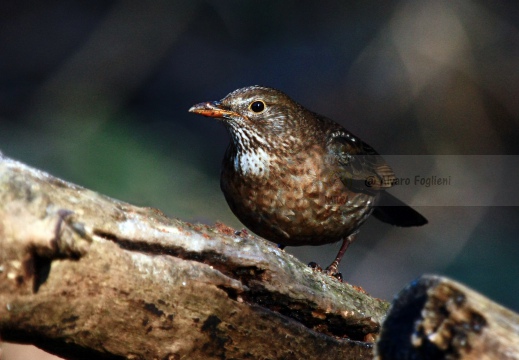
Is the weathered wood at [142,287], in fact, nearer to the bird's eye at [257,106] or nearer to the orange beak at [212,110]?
the orange beak at [212,110]

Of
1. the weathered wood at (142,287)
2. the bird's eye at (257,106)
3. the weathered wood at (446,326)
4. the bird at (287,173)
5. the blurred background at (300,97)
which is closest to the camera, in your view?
the weathered wood at (446,326)

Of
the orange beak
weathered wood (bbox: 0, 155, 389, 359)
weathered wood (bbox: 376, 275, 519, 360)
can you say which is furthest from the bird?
weathered wood (bbox: 376, 275, 519, 360)

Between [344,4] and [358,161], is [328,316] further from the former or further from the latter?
[344,4]

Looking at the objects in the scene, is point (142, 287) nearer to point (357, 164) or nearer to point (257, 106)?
point (257, 106)

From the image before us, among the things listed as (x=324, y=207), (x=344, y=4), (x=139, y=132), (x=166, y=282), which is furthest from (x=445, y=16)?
(x=166, y=282)

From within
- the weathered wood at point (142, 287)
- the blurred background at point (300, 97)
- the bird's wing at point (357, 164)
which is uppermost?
the blurred background at point (300, 97)

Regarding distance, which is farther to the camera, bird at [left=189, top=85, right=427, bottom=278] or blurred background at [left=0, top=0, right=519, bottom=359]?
blurred background at [left=0, top=0, right=519, bottom=359]

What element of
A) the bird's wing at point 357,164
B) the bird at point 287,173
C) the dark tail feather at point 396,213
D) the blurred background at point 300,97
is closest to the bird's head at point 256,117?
the bird at point 287,173

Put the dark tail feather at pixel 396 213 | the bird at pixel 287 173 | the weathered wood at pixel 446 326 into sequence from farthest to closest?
1. the dark tail feather at pixel 396 213
2. the bird at pixel 287 173
3. the weathered wood at pixel 446 326

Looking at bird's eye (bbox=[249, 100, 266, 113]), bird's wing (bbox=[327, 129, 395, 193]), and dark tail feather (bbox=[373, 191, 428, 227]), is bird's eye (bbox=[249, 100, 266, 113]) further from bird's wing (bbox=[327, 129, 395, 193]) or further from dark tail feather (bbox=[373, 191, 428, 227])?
dark tail feather (bbox=[373, 191, 428, 227])
